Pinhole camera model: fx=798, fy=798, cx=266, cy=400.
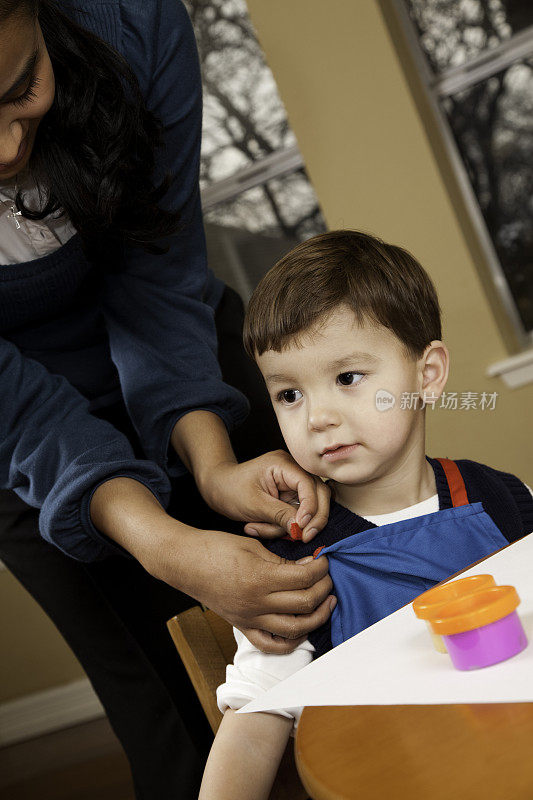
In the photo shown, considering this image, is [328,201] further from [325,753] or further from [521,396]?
[325,753]

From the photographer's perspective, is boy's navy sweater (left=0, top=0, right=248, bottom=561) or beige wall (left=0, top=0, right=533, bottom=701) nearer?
boy's navy sweater (left=0, top=0, right=248, bottom=561)

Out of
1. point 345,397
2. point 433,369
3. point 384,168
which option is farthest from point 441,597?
point 384,168

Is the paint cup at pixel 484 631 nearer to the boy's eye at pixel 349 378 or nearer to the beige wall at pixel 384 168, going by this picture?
the boy's eye at pixel 349 378

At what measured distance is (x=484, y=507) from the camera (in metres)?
0.93

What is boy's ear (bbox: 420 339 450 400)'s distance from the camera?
3.14 feet

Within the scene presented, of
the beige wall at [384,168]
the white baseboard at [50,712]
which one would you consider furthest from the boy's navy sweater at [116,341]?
the white baseboard at [50,712]

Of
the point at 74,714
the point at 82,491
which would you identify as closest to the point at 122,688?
the point at 82,491

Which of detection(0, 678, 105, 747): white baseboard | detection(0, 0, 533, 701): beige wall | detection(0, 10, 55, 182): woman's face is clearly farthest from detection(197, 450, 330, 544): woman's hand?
detection(0, 678, 105, 747): white baseboard

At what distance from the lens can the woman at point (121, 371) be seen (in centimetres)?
92

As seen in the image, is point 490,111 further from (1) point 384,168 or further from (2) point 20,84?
(2) point 20,84

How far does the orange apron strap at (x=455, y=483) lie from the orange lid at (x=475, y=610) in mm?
430

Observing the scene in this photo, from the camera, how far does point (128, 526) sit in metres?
0.90

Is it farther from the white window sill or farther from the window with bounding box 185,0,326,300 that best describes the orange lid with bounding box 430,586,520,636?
the window with bounding box 185,0,326,300

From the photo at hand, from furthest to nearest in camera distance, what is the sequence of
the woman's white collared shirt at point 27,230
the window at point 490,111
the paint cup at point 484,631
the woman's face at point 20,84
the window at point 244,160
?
the window at point 244,160 < the window at point 490,111 < the woman's white collared shirt at point 27,230 < the woman's face at point 20,84 < the paint cup at point 484,631
